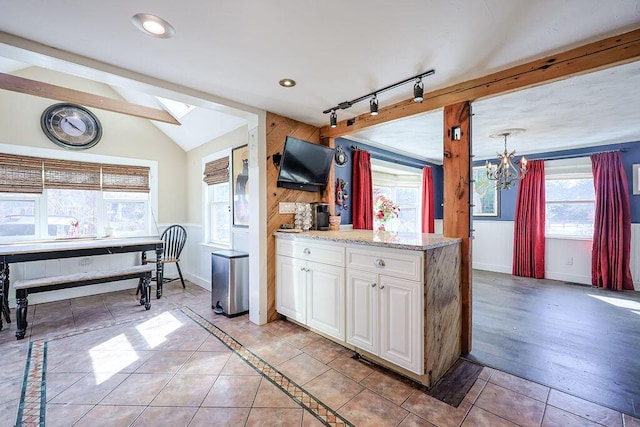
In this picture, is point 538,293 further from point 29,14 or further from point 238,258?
point 29,14

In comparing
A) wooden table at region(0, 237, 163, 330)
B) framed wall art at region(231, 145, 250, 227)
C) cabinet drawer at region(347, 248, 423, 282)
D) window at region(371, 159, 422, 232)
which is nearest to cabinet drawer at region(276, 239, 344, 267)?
cabinet drawer at region(347, 248, 423, 282)

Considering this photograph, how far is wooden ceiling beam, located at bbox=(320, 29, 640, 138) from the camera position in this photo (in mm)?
1667

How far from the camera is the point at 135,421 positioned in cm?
159

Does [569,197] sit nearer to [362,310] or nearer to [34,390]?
[362,310]

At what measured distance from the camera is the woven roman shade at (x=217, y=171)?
394 centimetres

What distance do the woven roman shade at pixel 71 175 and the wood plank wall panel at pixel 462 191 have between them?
465 cm

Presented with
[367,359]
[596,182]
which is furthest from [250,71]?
[596,182]

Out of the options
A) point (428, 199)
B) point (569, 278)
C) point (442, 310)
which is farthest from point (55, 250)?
point (569, 278)

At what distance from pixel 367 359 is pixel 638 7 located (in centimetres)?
265

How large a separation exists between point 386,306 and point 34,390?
2396 mm

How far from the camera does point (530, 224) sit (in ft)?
16.2

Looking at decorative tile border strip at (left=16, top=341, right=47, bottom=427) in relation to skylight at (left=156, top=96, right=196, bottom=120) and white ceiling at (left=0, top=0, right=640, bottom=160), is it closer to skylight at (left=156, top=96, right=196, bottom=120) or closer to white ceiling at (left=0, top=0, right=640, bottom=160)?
white ceiling at (left=0, top=0, right=640, bottom=160)

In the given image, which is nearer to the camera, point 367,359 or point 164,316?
point 367,359

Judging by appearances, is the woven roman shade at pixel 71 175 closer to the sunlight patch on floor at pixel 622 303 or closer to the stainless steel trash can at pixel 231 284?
the stainless steel trash can at pixel 231 284
